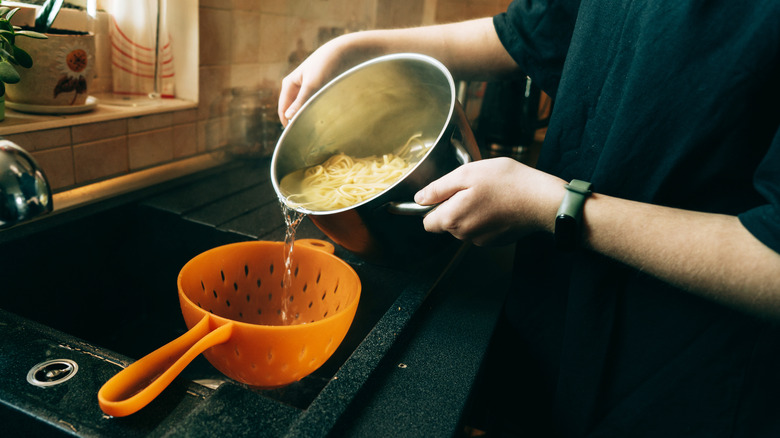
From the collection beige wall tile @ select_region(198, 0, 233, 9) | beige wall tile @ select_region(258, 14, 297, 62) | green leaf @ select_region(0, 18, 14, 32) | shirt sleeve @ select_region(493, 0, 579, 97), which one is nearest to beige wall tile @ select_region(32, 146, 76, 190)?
green leaf @ select_region(0, 18, 14, 32)

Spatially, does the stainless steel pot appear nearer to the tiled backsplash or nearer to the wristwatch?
the wristwatch

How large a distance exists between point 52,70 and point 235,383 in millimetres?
674

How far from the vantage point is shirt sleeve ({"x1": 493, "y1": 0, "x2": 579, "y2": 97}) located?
2.84ft

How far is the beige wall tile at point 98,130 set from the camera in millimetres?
986

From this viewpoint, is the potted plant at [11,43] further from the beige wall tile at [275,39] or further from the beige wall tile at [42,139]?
the beige wall tile at [275,39]

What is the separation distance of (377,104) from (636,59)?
1.40ft

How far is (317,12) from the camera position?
1691mm

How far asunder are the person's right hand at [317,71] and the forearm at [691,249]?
1.75 ft

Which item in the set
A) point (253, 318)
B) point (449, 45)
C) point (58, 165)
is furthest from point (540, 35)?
point (58, 165)

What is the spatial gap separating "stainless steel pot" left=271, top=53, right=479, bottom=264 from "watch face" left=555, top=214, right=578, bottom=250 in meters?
0.16

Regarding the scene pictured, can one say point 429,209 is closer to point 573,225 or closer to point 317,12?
point 573,225

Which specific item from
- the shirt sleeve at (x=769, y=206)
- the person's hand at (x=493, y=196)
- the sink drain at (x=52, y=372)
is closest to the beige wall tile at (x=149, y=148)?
the sink drain at (x=52, y=372)

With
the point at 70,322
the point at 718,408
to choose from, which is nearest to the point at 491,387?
the point at 718,408

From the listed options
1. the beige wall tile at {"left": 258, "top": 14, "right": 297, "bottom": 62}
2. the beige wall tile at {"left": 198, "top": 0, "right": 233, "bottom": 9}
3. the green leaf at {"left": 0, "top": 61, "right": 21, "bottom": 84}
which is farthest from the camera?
the beige wall tile at {"left": 258, "top": 14, "right": 297, "bottom": 62}
